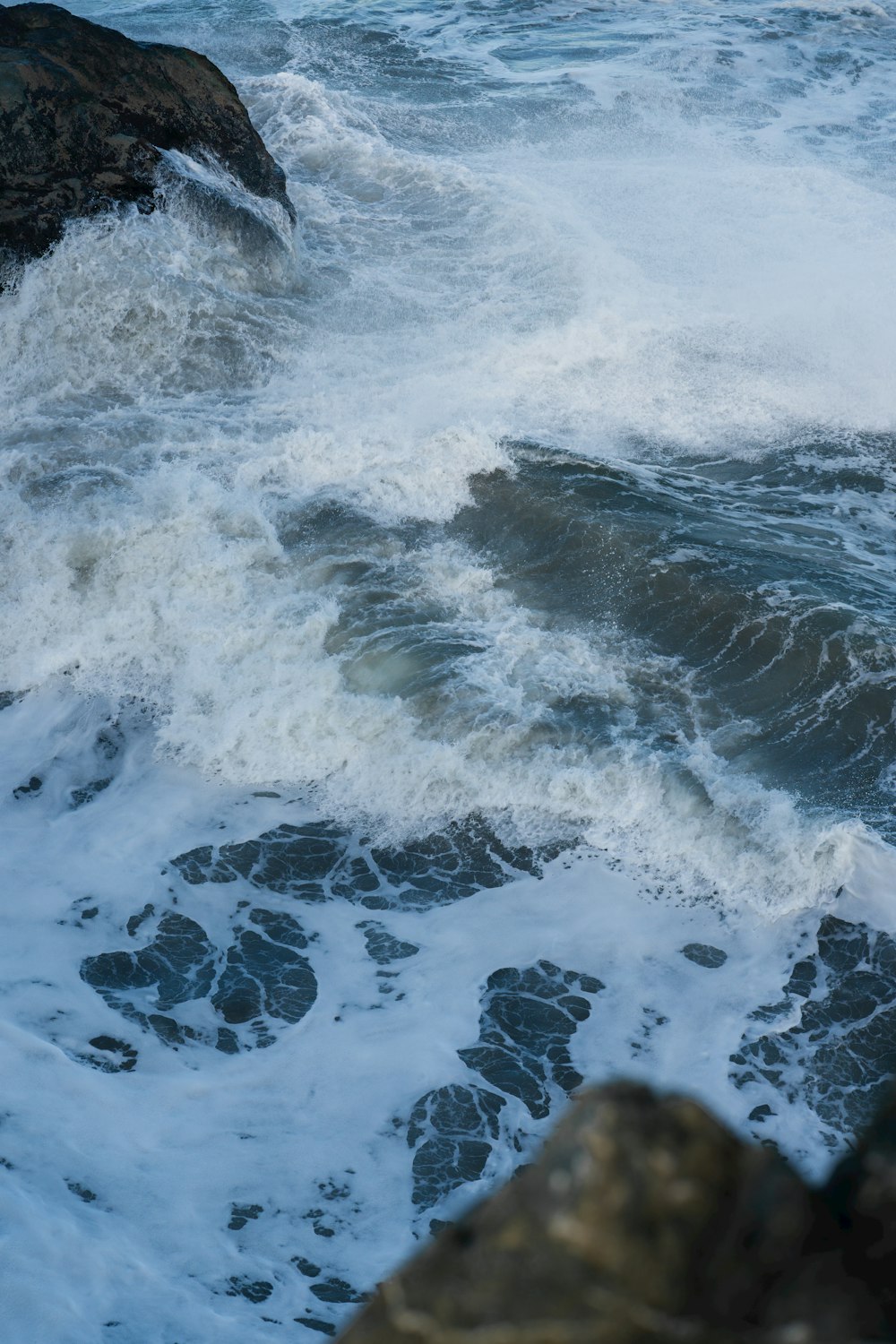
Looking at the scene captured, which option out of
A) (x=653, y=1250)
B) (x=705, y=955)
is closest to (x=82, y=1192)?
(x=705, y=955)

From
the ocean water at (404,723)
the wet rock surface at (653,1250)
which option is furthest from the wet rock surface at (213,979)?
the wet rock surface at (653,1250)

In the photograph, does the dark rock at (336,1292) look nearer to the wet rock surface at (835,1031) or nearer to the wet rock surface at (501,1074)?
the wet rock surface at (501,1074)

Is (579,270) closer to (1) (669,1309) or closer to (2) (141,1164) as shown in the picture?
(2) (141,1164)

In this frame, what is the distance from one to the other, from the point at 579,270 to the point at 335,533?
5.79 meters

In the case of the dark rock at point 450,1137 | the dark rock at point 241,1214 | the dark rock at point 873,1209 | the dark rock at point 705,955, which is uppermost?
the dark rock at point 873,1209

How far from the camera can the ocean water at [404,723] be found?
14.8 feet

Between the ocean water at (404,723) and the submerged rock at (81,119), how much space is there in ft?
0.90

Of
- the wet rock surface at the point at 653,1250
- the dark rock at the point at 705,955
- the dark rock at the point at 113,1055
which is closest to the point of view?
the wet rock surface at the point at 653,1250

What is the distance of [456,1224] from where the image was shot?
119cm

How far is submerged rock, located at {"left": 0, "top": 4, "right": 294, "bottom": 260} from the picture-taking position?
10875mm

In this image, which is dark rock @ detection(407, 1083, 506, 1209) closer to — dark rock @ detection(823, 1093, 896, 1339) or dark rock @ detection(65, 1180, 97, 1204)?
dark rock @ detection(65, 1180, 97, 1204)

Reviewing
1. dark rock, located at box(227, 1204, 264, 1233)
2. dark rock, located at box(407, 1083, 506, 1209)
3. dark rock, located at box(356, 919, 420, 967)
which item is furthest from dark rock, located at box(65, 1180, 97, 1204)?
dark rock, located at box(356, 919, 420, 967)

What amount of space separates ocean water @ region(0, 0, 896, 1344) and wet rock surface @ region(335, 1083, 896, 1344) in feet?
9.45

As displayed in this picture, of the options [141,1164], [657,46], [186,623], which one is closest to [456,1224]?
[141,1164]
